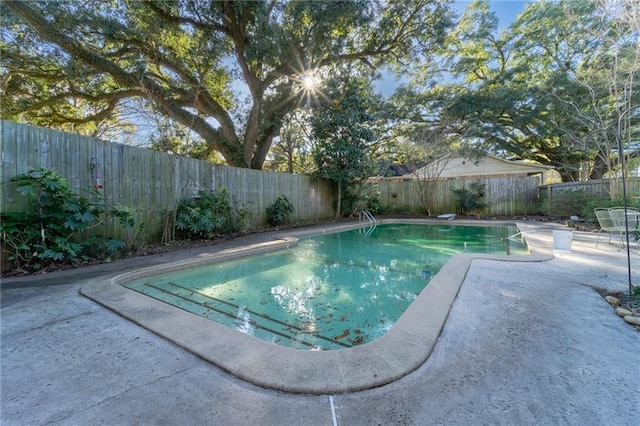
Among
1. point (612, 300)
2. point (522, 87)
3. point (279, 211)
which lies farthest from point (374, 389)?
point (522, 87)

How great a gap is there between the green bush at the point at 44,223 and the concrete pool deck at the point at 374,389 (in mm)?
1547

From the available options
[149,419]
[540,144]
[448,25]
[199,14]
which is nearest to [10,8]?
[199,14]

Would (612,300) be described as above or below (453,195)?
below

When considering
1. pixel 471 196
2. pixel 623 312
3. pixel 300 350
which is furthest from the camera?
pixel 471 196

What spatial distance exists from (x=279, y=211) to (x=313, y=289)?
548 cm

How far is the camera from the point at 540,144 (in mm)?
14062

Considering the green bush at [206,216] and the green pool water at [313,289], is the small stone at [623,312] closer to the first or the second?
the green pool water at [313,289]

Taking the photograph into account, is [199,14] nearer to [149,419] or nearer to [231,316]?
[231,316]

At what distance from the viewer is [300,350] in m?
1.82

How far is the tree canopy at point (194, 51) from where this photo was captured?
722cm

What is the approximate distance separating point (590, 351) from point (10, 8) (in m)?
11.4

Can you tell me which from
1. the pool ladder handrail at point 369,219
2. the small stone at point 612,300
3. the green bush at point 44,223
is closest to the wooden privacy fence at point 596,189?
the pool ladder handrail at point 369,219

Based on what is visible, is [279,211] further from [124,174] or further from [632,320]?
[632,320]

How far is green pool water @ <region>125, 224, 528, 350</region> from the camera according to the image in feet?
8.14
